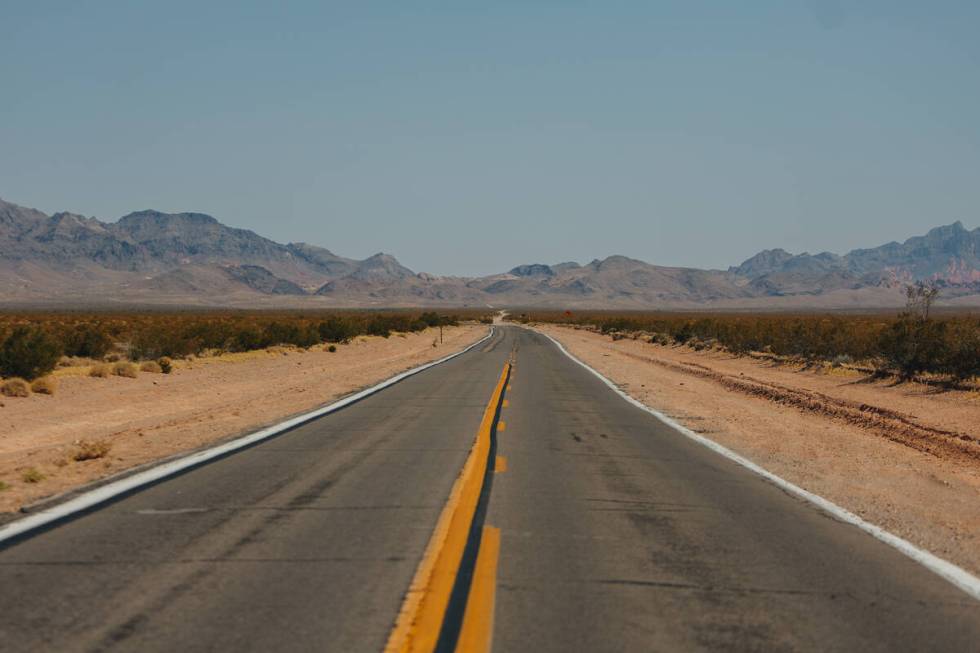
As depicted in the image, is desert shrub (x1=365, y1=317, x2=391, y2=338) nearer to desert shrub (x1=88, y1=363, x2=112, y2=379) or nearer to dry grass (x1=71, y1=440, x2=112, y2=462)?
desert shrub (x1=88, y1=363, x2=112, y2=379)

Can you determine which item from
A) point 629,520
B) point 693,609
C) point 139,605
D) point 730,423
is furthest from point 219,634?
point 730,423

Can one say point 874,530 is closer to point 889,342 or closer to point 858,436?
point 858,436

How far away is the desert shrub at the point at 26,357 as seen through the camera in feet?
77.2

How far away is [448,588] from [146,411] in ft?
51.4

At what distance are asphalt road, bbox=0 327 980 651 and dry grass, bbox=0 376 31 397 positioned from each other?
44.8 feet

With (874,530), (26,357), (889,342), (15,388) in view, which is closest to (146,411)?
(15,388)

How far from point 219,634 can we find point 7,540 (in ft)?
9.79

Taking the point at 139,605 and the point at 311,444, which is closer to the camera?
the point at 139,605

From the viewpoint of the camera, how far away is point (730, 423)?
53.7ft

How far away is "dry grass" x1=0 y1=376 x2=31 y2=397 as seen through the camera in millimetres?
21188

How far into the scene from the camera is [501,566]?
618 cm

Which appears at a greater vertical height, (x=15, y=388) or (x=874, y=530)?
(x=15, y=388)

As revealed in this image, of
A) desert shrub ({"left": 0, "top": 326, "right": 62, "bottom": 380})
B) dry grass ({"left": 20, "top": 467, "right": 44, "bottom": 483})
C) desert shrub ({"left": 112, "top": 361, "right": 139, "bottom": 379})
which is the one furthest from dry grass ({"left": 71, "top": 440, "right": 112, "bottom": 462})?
desert shrub ({"left": 112, "top": 361, "right": 139, "bottom": 379})

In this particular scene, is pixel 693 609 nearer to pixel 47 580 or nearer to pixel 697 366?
pixel 47 580
